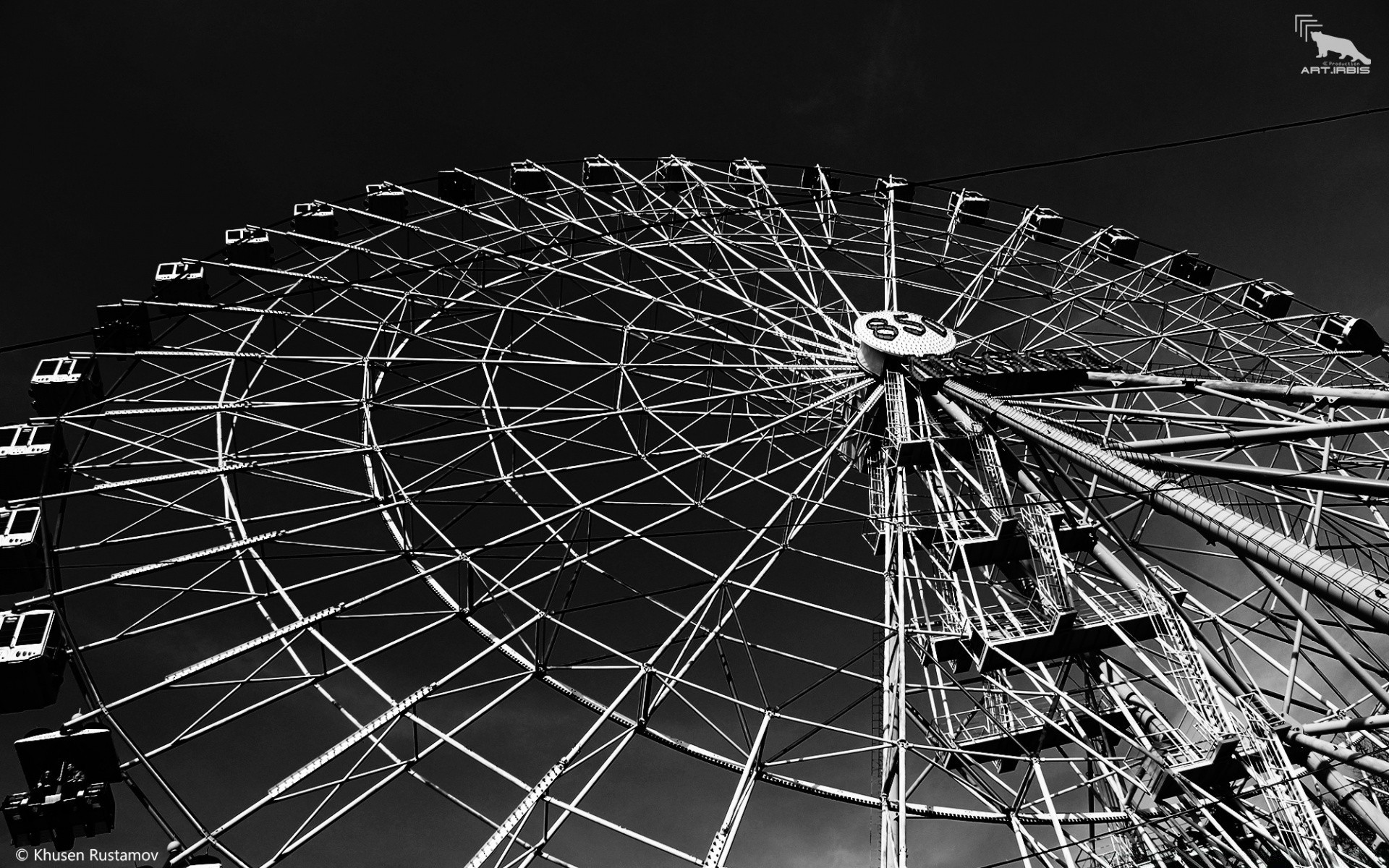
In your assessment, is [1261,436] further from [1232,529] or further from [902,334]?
[902,334]

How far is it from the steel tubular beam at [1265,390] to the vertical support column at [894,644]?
4110 millimetres

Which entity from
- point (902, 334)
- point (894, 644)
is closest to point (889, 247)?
point (902, 334)

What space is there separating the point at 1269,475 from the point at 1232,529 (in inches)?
31.7

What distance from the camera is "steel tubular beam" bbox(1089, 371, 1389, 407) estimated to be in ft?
45.1

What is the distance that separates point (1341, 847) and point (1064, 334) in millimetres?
13044

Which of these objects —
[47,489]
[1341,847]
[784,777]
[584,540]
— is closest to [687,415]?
[584,540]

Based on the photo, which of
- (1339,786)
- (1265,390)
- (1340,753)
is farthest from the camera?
(1339,786)

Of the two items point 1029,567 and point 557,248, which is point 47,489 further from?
point 1029,567

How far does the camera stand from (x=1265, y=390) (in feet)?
53.9

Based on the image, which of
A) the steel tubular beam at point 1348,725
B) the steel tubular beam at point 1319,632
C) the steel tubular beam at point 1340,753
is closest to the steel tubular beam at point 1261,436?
the steel tubular beam at point 1319,632

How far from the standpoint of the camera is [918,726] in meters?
18.4

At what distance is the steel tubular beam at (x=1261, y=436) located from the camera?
12656mm

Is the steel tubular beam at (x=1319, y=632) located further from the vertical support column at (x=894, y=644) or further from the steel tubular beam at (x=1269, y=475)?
the vertical support column at (x=894, y=644)

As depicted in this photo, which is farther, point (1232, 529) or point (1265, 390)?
point (1265, 390)
